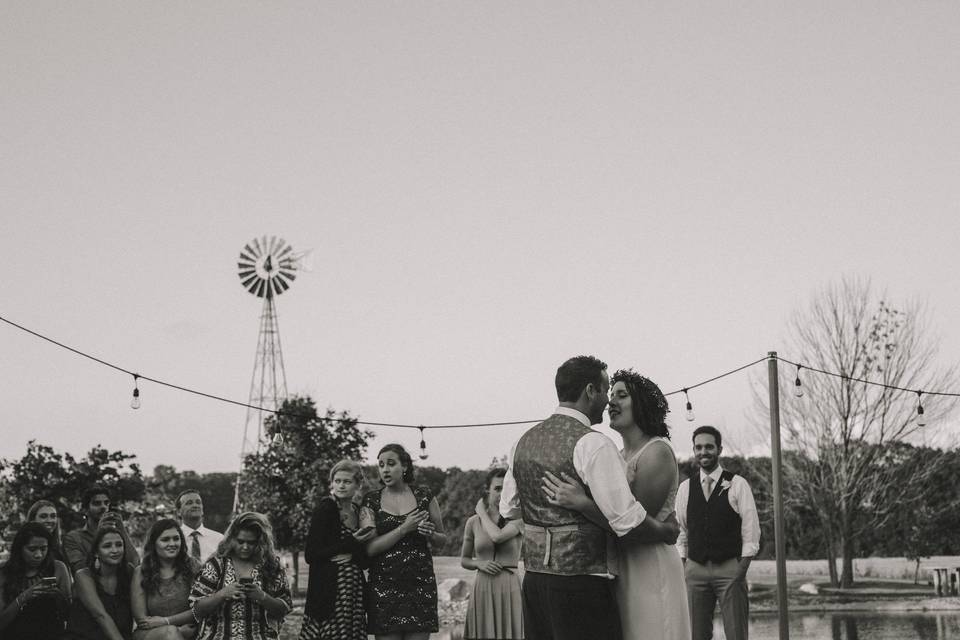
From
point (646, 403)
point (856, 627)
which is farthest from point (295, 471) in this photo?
point (646, 403)

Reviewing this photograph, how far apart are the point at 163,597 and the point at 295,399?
2238cm

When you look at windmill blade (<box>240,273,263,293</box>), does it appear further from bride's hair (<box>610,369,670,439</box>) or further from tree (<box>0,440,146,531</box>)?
bride's hair (<box>610,369,670,439</box>)

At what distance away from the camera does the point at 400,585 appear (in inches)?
274

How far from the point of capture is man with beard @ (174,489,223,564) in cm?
896

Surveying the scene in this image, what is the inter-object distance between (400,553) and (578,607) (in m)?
2.44

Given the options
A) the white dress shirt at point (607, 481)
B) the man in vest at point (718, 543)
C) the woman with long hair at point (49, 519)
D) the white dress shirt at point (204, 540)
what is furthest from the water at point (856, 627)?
the white dress shirt at point (607, 481)

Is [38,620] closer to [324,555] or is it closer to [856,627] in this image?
[324,555]

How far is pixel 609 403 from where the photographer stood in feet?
18.2

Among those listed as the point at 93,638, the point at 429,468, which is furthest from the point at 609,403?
the point at 429,468

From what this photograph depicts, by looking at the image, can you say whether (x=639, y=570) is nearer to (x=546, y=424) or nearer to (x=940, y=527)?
(x=546, y=424)

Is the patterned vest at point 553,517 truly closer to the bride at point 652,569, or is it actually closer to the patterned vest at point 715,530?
the bride at point 652,569

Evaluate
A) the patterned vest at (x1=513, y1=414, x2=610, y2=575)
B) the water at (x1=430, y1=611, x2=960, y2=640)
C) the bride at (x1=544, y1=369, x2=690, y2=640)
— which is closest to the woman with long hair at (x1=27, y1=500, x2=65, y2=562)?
the patterned vest at (x1=513, y1=414, x2=610, y2=575)

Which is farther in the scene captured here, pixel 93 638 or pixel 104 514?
pixel 104 514

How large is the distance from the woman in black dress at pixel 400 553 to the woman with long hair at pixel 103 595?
1.69m
